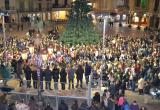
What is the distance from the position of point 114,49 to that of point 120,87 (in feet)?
24.4

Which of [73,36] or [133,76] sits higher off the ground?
[73,36]

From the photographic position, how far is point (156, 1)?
49094mm

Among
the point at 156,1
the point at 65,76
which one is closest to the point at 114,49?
the point at 65,76

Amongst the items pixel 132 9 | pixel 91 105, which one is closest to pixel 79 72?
pixel 91 105

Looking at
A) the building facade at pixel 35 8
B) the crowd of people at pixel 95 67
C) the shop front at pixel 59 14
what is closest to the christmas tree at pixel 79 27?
the crowd of people at pixel 95 67

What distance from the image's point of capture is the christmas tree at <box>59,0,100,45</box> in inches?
1044

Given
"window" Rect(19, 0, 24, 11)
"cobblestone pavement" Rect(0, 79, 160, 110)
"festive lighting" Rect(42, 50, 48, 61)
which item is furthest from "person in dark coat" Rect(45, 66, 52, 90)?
"window" Rect(19, 0, 24, 11)

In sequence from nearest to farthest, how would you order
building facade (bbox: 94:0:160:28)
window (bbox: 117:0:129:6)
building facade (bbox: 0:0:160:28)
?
building facade (bbox: 0:0:160:28) < building facade (bbox: 94:0:160:28) < window (bbox: 117:0:129:6)

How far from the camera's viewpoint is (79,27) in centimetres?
2661

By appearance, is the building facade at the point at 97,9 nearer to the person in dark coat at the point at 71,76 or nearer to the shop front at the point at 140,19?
the shop front at the point at 140,19

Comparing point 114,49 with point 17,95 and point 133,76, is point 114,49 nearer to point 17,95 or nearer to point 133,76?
point 133,76

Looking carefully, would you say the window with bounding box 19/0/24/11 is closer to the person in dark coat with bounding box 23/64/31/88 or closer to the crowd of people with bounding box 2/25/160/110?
the crowd of people with bounding box 2/25/160/110

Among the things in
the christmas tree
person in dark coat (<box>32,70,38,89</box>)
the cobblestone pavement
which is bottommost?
the cobblestone pavement

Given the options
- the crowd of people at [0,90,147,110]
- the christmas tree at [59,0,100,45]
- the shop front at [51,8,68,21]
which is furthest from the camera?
the shop front at [51,8,68,21]
